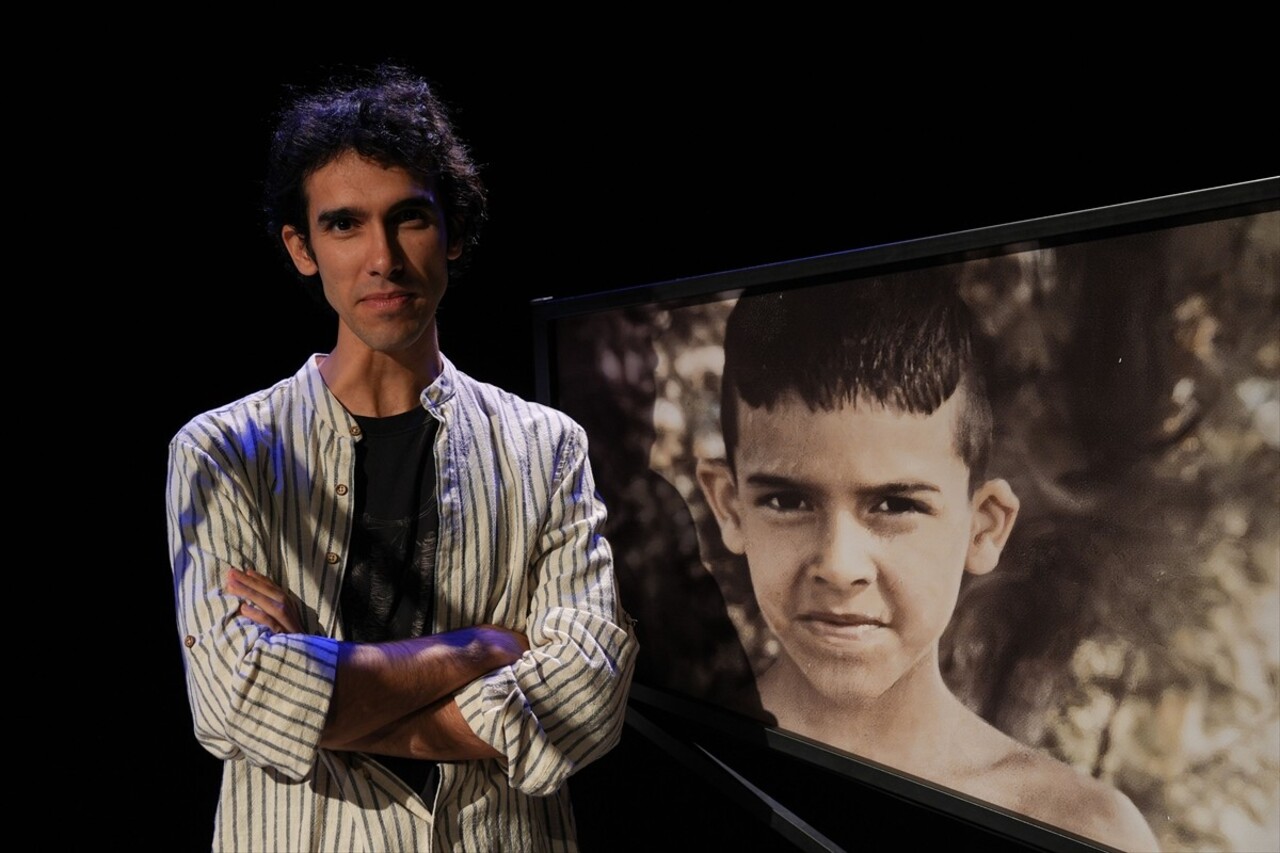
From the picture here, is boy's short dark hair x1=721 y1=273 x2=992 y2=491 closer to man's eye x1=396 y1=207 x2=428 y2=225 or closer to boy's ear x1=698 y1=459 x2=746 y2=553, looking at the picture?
boy's ear x1=698 y1=459 x2=746 y2=553

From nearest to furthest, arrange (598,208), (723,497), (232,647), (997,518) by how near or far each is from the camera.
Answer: (232,647) < (997,518) < (723,497) < (598,208)

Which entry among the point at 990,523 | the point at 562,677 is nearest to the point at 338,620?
the point at 562,677

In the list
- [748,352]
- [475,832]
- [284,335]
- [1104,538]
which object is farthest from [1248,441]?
[284,335]

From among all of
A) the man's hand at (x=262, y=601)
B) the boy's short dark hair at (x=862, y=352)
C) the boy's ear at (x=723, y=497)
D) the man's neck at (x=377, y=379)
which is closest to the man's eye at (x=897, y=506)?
the boy's short dark hair at (x=862, y=352)

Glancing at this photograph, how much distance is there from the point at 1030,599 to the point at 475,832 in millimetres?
809

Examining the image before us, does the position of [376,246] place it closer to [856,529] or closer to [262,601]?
[262,601]

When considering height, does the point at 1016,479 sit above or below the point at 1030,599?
above

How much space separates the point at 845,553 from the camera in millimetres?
1814

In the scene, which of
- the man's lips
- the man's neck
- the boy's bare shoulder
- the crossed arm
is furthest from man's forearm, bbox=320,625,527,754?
the boy's bare shoulder

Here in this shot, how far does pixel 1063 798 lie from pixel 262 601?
1.05 metres

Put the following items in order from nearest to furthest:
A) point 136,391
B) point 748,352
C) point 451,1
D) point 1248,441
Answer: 1. point 1248,441
2. point 748,352
3. point 136,391
4. point 451,1

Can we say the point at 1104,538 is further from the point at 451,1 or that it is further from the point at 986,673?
the point at 451,1

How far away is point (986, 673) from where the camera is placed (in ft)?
5.35

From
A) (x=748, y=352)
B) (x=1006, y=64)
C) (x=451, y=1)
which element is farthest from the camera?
(x=451, y=1)
